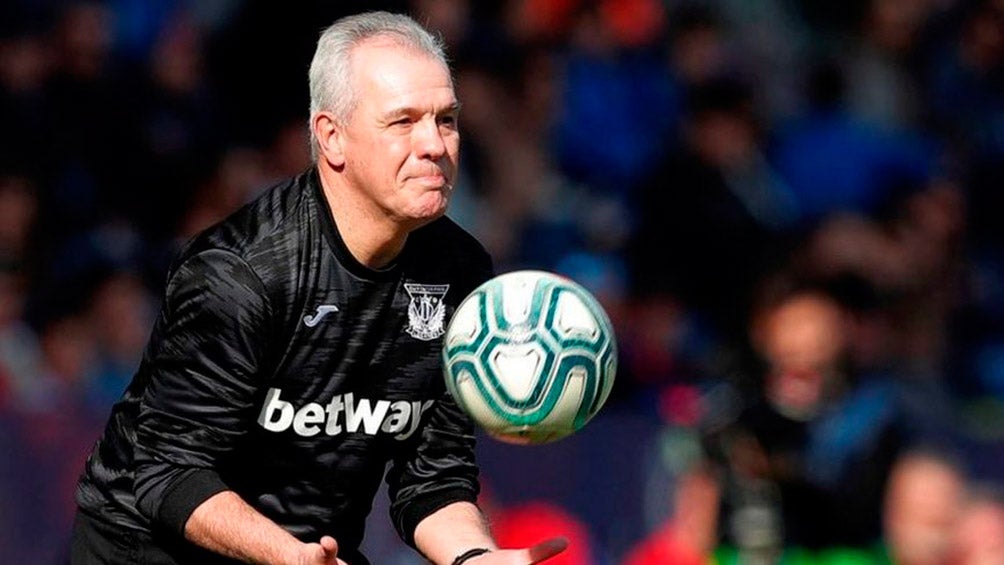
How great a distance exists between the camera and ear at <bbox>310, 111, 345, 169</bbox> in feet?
19.5

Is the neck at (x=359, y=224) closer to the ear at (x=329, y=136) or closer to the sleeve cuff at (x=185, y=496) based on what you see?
the ear at (x=329, y=136)

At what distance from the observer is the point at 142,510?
5914mm

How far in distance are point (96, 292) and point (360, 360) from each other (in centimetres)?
448

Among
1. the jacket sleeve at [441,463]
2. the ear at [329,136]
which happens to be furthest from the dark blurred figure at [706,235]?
the ear at [329,136]

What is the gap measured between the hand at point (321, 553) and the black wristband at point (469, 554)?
569mm

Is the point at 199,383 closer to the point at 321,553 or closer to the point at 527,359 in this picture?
the point at 321,553

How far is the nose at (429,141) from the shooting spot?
5848mm

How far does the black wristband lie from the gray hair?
1.26 m

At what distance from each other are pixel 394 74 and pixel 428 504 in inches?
51.3

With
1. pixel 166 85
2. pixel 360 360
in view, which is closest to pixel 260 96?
pixel 166 85

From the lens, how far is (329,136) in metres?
5.97

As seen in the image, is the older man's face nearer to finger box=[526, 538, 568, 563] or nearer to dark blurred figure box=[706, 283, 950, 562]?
finger box=[526, 538, 568, 563]

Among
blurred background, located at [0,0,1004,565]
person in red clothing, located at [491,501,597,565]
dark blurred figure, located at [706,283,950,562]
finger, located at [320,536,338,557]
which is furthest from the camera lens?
person in red clothing, located at [491,501,597,565]

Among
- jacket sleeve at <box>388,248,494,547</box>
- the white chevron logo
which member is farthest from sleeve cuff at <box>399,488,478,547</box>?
the white chevron logo
